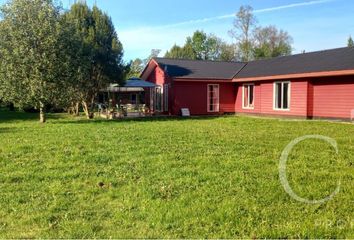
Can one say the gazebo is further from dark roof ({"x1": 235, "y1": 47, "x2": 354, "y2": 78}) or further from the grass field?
the grass field

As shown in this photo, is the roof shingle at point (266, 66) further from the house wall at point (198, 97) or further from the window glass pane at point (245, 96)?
the window glass pane at point (245, 96)

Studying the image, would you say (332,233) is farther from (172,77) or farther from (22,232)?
(172,77)

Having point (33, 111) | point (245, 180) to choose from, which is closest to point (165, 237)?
point (245, 180)

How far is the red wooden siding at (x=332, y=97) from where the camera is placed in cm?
1755

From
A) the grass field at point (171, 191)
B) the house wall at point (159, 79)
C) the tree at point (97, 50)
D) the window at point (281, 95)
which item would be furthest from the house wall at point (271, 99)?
the grass field at point (171, 191)

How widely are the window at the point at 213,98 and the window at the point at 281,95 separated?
467cm

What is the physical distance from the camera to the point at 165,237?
156 inches

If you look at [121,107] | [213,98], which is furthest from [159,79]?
[121,107]

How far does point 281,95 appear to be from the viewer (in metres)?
21.6

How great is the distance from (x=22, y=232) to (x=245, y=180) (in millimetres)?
3232

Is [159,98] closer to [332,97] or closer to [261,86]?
[261,86]

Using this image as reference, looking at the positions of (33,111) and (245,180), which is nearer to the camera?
(245,180)

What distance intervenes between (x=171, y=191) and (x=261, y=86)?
60.6ft

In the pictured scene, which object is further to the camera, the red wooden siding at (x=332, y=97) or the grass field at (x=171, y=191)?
the red wooden siding at (x=332, y=97)
